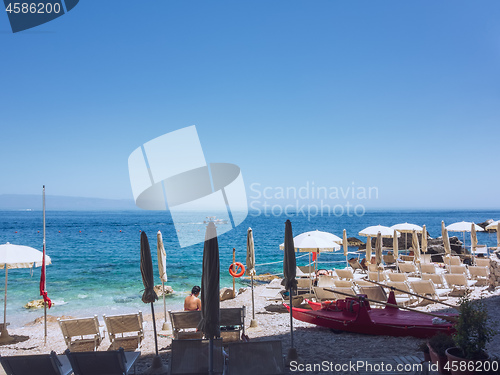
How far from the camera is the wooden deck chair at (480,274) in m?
12.3

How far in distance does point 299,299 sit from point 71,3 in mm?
8384

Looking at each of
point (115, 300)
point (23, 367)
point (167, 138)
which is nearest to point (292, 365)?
point (23, 367)

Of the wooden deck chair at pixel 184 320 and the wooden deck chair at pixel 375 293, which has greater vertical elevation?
the wooden deck chair at pixel 184 320

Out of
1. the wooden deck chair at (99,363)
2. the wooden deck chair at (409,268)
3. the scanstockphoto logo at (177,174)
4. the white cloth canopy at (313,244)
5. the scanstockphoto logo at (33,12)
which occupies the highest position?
the scanstockphoto logo at (33,12)

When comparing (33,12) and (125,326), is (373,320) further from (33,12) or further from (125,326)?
(33,12)

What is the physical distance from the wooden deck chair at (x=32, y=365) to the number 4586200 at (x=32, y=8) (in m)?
5.71

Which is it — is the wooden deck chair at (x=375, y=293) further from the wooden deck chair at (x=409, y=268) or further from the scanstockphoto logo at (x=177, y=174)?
the wooden deck chair at (x=409, y=268)

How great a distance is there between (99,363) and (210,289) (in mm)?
1506

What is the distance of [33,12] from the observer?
22.9 feet

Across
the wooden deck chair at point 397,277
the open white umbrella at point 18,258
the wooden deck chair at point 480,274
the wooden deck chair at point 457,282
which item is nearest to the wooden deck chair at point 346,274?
the wooden deck chair at point 397,277

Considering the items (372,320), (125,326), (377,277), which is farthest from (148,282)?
(377,277)

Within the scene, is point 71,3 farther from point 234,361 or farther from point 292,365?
point 292,365

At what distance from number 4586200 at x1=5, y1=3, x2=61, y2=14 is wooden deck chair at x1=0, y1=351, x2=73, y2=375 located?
571 cm

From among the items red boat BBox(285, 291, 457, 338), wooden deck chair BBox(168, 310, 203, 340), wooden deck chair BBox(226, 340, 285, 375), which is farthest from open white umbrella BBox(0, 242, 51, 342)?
red boat BBox(285, 291, 457, 338)
